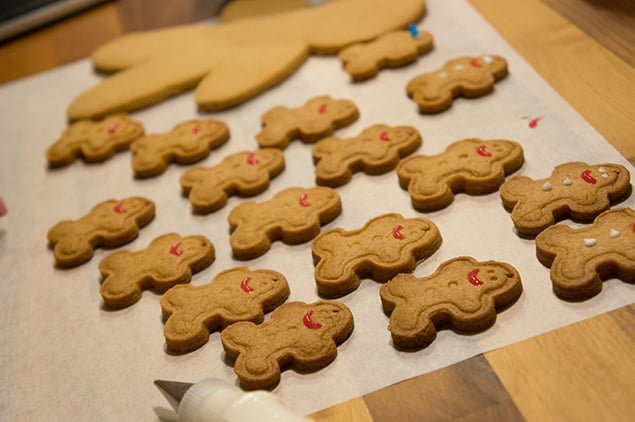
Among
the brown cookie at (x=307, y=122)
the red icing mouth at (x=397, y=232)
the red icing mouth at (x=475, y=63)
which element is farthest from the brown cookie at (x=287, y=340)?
the red icing mouth at (x=475, y=63)

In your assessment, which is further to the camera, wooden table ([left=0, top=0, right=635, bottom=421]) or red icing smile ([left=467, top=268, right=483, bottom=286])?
red icing smile ([left=467, top=268, right=483, bottom=286])

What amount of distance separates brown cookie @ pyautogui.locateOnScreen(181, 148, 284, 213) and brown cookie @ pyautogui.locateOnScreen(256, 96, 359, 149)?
5 centimetres

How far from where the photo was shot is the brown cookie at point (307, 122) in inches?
64.5

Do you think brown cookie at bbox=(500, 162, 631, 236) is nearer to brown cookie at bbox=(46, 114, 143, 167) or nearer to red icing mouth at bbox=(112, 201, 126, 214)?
red icing mouth at bbox=(112, 201, 126, 214)

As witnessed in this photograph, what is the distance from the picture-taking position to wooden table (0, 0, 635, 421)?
1.01m

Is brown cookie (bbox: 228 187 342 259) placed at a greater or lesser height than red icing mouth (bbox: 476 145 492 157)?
lesser

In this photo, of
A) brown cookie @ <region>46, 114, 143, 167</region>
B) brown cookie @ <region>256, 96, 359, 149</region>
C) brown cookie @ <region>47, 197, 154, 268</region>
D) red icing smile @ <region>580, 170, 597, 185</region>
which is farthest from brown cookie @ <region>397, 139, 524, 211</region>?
brown cookie @ <region>46, 114, 143, 167</region>

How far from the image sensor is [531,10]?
6.05 feet

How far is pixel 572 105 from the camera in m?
1.51

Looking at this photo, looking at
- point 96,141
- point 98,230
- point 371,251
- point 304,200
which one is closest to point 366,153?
point 304,200

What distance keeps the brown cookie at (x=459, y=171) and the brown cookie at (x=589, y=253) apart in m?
0.19

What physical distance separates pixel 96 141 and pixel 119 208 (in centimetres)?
31

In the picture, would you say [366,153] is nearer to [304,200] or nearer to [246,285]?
[304,200]

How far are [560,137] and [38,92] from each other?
1.34m
